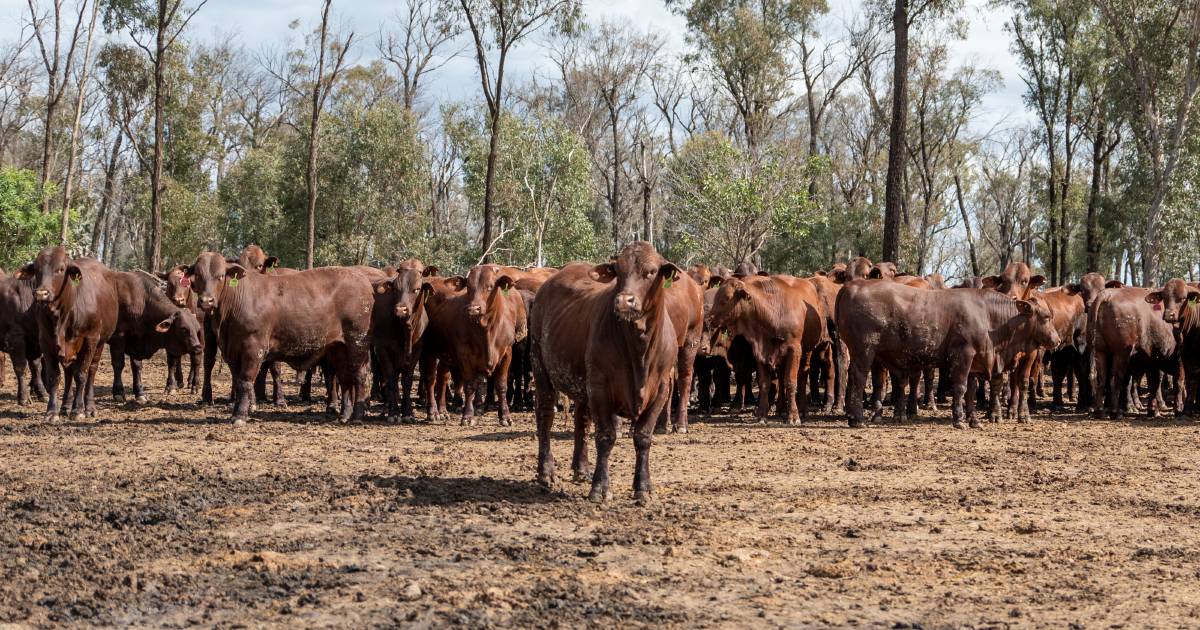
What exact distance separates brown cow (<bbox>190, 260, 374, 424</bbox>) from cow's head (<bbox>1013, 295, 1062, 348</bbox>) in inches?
358

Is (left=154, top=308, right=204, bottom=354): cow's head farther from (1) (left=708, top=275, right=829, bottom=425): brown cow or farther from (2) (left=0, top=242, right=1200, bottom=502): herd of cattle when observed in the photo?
(1) (left=708, top=275, right=829, bottom=425): brown cow

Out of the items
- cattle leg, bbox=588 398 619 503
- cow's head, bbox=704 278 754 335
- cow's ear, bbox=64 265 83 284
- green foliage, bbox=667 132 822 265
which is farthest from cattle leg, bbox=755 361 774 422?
green foliage, bbox=667 132 822 265

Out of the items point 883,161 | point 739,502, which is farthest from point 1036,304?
point 883,161

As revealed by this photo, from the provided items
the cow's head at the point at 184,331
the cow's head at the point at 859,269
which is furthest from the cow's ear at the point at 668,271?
the cow's head at the point at 184,331

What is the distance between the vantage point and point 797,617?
6152 mm

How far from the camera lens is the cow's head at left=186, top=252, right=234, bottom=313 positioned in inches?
580

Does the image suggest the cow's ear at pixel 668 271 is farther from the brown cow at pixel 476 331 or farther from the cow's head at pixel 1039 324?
the cow's head at pixel 1039 324

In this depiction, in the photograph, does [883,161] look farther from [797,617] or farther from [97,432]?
[797,617]

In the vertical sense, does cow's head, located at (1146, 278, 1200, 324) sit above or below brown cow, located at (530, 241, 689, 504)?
above

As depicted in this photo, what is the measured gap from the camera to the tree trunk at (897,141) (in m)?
29.1

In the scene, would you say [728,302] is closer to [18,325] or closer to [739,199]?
[18,325]

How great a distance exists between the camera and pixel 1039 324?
54.5ft

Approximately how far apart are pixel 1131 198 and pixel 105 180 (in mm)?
53609

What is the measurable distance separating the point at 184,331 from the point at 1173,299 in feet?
50.9
